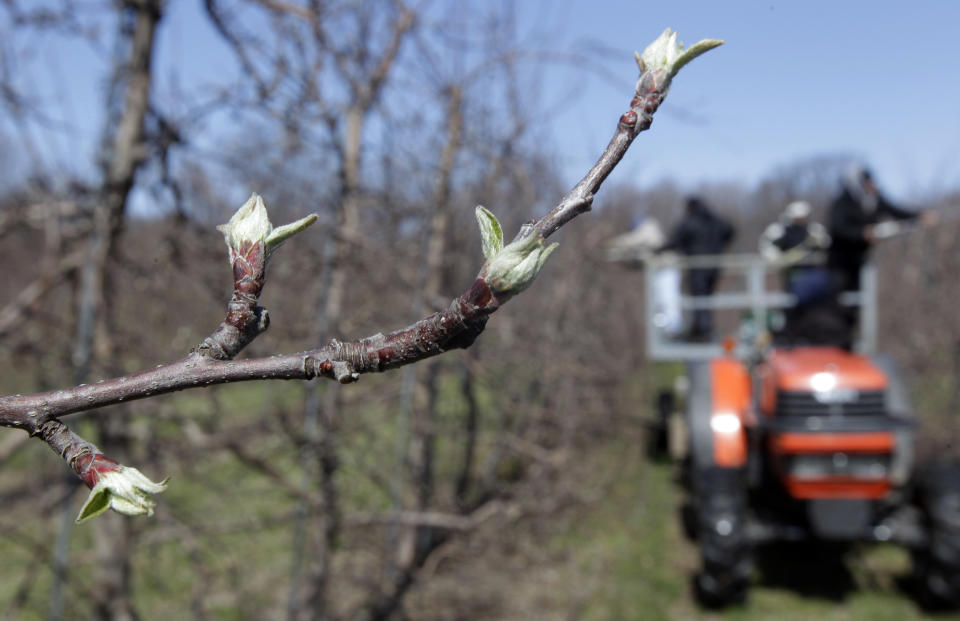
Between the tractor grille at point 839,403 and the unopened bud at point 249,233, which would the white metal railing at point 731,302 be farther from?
the unopened bud at point 249,233

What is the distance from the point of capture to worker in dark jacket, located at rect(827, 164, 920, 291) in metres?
6.33

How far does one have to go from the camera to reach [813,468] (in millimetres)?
5363

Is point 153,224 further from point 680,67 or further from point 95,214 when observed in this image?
point 680,67

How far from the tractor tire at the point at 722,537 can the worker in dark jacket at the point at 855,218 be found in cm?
198

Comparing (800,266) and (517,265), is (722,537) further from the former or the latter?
(517,265)

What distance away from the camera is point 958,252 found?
12.4 meters

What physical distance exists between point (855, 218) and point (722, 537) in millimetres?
2855

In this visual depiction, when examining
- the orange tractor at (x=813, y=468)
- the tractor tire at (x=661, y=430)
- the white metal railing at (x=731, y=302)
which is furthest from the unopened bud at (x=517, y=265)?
the tractor tire at (x=661, y=430)

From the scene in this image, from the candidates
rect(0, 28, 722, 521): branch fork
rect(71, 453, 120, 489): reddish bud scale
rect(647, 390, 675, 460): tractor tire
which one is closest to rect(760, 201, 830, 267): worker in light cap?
rect(647, 390, 675, 460): tractor tire

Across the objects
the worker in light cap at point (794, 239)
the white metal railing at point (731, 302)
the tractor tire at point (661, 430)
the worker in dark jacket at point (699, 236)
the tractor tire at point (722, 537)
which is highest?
the worker in dark jacket at point (699, 236)

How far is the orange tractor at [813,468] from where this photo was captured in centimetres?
532

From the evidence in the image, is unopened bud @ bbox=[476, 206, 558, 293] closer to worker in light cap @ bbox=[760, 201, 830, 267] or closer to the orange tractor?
the orange tractor

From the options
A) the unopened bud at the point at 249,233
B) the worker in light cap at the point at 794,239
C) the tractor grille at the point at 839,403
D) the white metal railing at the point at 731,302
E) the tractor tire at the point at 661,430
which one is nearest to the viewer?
the unopened bud at the point at 249,233

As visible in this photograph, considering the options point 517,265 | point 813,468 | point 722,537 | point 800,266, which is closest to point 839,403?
point 813,468
